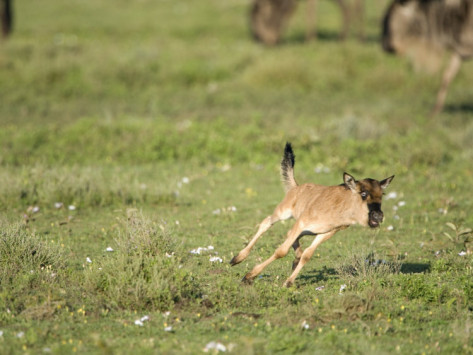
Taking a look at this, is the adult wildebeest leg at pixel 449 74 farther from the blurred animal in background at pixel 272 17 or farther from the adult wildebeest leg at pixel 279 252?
the adult wildebeest leg at pixel 279 252

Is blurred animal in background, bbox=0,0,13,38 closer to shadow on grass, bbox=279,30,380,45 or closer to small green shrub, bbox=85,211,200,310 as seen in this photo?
shadow on grass, bbox=279,30,380,45

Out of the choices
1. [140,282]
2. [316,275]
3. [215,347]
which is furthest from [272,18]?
[215,347]

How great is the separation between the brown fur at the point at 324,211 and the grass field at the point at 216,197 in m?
0.36

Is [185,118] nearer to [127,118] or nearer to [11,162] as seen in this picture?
[127,118]

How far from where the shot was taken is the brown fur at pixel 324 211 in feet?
20.8

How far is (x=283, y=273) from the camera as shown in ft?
24.1

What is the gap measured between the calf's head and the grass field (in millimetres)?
658

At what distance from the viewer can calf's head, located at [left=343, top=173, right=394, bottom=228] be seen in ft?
20.3

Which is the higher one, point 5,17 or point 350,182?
point 5,17

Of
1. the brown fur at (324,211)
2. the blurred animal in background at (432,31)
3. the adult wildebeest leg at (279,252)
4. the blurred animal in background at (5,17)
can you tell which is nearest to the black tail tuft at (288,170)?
the brown fur at (324,211)

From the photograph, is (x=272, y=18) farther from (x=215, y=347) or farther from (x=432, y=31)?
(x=215, y=347)

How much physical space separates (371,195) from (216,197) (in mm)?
4678

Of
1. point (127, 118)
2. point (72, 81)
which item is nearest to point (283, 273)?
point (127, 118)

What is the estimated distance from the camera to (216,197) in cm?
1071
